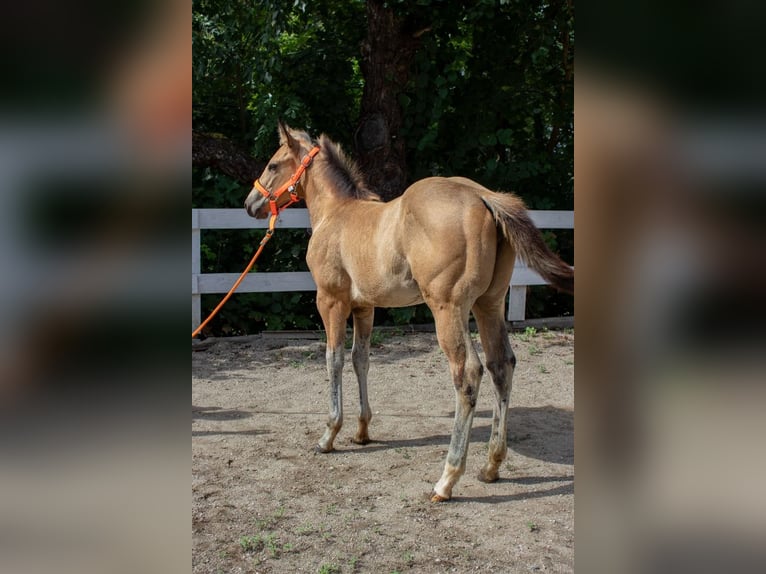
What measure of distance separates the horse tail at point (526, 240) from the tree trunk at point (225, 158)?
549 centimetres

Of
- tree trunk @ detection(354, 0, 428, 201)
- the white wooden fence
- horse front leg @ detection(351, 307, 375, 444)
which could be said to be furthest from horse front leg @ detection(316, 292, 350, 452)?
tree trunk @ detection(354, 0, 428, 201)

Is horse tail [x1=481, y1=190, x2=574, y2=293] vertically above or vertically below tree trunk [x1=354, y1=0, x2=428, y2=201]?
below

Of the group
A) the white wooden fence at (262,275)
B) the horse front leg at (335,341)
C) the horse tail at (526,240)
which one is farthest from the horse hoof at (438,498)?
the white wooden fence at (262,275)

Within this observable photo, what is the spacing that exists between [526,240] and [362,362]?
5.98 feet

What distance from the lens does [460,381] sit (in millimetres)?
3797

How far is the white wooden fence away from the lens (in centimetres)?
799

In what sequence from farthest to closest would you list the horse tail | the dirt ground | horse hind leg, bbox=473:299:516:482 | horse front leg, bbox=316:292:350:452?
horse front leg, bbox=316:292:350:452 → horse hind leg, bbox=473:299:516:482 → the horse tail → the dirt ground

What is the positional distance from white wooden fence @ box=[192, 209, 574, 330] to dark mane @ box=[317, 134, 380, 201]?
3093 millimetres

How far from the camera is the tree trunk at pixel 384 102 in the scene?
8703 mm

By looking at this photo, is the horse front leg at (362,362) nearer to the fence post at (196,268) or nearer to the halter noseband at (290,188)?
the halter noseband at (290,188)
